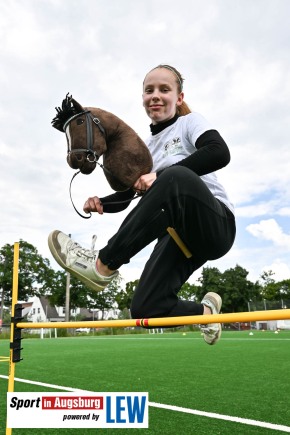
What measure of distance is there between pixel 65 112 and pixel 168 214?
79cm

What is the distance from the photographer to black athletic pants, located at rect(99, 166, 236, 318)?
214cm

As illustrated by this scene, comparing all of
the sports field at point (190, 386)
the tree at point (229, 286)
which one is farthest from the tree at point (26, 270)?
the sports field at point (190, 386)

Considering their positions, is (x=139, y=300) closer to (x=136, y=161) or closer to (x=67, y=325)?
(x=67, y=325)

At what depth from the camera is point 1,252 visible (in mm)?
45094

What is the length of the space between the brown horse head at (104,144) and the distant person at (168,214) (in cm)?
14

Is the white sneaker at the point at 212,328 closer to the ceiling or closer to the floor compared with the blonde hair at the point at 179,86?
closer to the floor

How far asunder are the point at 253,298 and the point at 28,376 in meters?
48.4

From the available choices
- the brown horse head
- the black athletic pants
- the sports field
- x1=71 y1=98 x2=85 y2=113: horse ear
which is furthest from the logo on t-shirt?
the sports field

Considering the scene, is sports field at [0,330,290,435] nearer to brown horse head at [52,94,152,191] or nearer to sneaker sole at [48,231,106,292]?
sneaker sole at [48,231,106,292]

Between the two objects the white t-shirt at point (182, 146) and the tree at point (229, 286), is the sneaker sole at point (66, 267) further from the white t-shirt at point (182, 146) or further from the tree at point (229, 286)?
the tree at point (229, 286)

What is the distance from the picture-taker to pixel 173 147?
254 cm

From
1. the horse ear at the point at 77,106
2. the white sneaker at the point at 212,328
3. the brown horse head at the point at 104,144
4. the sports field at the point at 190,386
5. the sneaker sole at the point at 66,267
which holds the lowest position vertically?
the sports field at the point at 190,386

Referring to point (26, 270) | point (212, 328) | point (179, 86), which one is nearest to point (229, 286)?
point (26, 270)

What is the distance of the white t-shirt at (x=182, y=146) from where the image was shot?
7.99 feet
